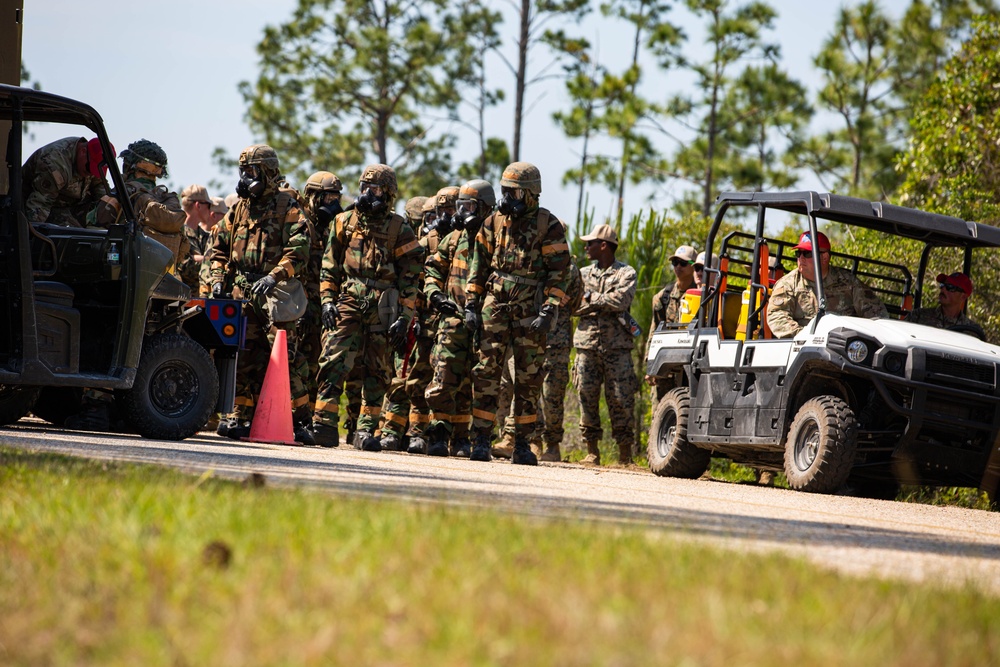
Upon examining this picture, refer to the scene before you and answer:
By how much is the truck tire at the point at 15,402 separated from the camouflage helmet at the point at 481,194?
4906 mm

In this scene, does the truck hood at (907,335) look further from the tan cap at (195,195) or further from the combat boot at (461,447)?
the tan cap at (195,195)

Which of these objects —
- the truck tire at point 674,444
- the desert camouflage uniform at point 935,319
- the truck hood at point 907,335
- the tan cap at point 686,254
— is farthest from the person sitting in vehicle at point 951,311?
the tan cap at point 686,254

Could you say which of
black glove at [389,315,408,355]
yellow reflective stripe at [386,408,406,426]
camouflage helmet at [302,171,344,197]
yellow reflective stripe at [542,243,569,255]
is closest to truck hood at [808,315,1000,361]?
yellow reflective stripe at [542,243,569,255]

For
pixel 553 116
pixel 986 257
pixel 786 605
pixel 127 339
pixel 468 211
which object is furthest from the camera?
pixel 553 116

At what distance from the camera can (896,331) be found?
11172 millimetres

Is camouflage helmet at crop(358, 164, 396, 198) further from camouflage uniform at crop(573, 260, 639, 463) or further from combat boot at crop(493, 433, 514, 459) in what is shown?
camouflage uniform at crop(573, 260, 639, 463)

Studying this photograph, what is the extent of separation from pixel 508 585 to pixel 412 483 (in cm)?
430

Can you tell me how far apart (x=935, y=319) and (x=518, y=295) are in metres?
3.61

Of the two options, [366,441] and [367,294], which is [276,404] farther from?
[367,294]

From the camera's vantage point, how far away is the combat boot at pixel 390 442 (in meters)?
14.2

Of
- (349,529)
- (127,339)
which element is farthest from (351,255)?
(349,529)

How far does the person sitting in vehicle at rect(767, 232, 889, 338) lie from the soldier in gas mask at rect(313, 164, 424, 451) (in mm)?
3492

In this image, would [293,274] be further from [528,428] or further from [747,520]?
[747,520]

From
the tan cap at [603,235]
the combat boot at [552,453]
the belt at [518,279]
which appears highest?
the tan cap at [603,235]
